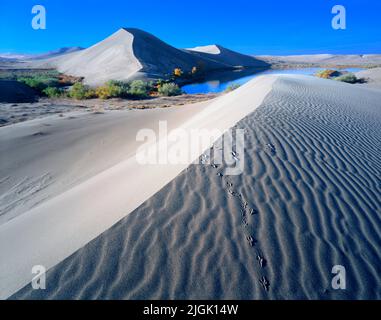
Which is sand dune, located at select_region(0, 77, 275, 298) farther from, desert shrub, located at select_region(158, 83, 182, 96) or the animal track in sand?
desert shrub, located at select_region(158, 83, 182, 96)

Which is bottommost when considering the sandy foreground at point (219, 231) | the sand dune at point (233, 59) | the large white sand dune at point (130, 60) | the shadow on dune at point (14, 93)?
the sandy foreground at point (219, 231)

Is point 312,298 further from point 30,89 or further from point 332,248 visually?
point 30,89

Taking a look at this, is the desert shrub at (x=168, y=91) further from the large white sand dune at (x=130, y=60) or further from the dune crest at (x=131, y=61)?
the large white sand dune at (x=130, y=60)

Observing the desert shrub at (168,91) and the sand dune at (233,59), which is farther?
the sand dune at (233,59)

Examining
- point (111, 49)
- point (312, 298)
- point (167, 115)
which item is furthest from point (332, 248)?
point (111, 49)

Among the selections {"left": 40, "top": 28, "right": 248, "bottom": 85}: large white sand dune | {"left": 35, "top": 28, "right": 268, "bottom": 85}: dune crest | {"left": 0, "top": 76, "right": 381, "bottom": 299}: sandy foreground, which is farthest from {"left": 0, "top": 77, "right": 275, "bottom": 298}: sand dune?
{"left": 40, "top": 28, "right": 248, "bottom": 85}: large white sand dune

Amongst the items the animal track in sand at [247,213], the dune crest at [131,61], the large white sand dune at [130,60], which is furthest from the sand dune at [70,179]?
the large white sand dune at [130,60]

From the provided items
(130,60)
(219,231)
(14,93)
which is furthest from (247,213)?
(130,60)

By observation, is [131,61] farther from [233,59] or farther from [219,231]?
[233,59]
